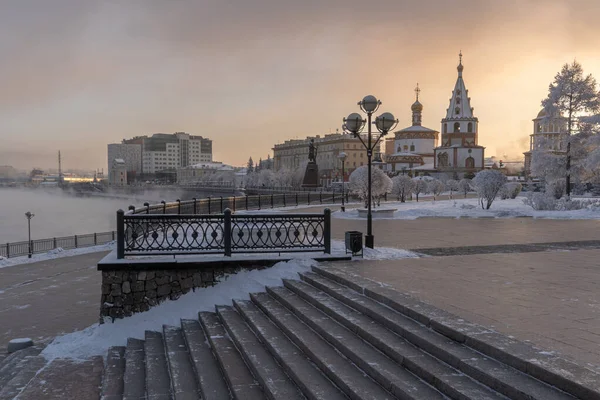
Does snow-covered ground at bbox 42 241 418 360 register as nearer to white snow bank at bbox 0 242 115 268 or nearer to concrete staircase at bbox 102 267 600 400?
concrete staircase at bbox 102 267 600 400

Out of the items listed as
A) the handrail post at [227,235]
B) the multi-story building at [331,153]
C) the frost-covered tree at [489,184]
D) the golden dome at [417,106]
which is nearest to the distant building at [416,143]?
the golden dome at [417,106]

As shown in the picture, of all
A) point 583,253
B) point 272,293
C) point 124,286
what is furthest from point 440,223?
point 124,286

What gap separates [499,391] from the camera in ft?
12.6

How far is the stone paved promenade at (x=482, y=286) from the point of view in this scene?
16.9ft

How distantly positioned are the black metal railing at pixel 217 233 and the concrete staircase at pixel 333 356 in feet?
5.30

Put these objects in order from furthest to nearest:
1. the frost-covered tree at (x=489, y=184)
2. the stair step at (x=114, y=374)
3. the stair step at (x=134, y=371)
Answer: the frost-covered tree at (x=489, y=184) < the stair step at (x=114, y=374) < the stair step at (x=134, y=371)

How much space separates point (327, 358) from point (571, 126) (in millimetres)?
30185

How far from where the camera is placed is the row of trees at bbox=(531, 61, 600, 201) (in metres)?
28.0

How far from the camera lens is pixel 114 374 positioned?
660cm

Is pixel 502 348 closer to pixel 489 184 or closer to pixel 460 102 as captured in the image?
pixel 489 184

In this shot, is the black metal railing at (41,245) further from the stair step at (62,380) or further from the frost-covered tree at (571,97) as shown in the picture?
the frost-covered tree at (571,97)

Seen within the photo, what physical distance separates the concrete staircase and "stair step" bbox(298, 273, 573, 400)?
0.04ft

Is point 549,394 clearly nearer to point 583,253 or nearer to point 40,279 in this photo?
point 583,253

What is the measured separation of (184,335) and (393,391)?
4.34m
